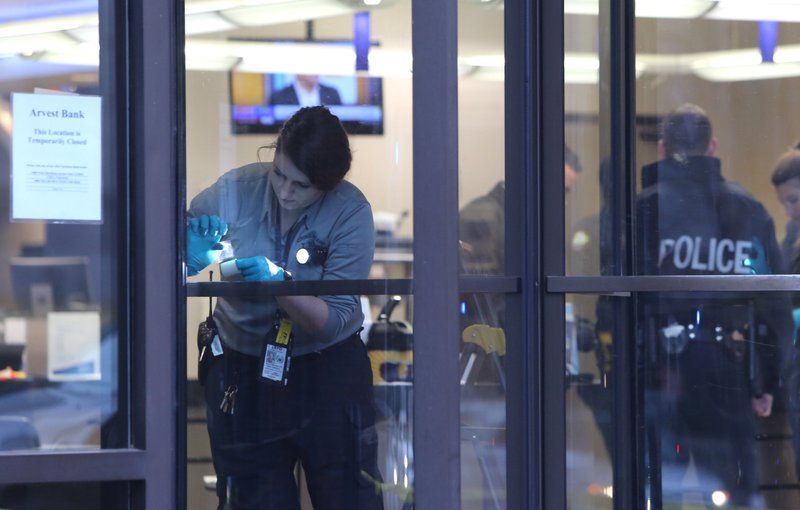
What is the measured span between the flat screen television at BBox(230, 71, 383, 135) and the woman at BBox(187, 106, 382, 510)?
29 millimetres

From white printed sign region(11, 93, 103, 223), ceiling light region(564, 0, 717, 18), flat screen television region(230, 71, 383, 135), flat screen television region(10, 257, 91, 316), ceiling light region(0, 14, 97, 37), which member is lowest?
flat screen television region(10, 257, 91, 316)

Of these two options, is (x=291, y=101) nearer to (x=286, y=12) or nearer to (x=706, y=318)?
(x=286, y=12)

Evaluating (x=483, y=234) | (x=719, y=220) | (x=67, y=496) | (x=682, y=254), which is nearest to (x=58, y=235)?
(x=67, y=496)

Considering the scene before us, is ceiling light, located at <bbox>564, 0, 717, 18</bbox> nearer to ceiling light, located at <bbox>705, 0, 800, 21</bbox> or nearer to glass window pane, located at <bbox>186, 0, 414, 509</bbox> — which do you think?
ceiling light, located at <bbox>705, 0, 800, 21</bbox>

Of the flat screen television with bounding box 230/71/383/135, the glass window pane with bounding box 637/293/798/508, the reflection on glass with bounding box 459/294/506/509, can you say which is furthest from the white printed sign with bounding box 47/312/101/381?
the glass window pane with bounding box 637/293/798/508

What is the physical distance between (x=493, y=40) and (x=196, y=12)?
746mm

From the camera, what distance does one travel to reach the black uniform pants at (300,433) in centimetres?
232

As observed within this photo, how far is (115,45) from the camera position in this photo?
213 centimetres

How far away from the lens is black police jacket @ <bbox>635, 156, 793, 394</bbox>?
2535 millimetres

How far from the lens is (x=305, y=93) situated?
232 centimetres

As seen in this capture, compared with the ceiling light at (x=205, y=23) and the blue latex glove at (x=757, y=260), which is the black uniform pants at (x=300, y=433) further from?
the blue latex glove at (x=757, y=260)

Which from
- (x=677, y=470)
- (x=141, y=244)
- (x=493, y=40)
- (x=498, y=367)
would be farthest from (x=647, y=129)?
(x=141, y=244)

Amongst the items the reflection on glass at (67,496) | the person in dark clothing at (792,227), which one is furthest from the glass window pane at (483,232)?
the reflection on glass at (67,496)

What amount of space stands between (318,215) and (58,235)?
581mm
